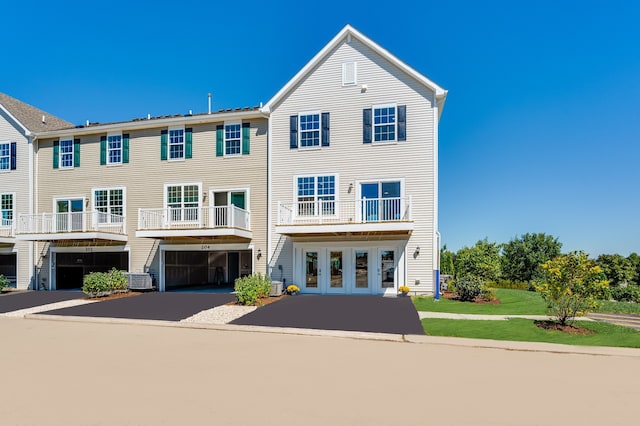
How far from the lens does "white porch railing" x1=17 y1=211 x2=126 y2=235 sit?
65.5ft

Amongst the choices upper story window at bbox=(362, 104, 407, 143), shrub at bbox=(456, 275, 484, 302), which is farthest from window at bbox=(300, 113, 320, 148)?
shrub at bbox=(456, 275, 484, 302)

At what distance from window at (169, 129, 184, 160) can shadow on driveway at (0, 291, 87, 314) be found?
823cm

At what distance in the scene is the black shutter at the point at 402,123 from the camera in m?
17.5

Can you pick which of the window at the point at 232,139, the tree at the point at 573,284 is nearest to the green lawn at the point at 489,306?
the tree at the point at 573,284

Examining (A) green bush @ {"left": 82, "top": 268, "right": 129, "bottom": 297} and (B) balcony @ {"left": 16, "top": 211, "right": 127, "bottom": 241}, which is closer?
(A) green bush @ {"left": 82, "top": 268, "right": 129, "bottom": 297}

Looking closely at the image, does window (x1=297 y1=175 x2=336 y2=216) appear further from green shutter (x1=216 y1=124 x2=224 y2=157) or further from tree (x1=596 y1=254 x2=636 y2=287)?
tree (x1=596 y1=254 x2=636 y2=287)

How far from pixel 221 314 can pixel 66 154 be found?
52.5 feet

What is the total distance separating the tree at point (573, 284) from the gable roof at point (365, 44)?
9.94 metres

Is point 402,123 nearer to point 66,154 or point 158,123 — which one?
point 158,123

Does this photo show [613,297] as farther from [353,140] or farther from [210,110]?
[210,110]

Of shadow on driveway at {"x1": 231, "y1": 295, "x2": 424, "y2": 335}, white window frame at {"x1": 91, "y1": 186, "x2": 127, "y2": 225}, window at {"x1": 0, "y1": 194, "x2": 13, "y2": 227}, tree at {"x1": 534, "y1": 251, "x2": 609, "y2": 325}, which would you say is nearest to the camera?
tree at {"x1": 534, "y1": 251, "x2": 609, "y2": 325}

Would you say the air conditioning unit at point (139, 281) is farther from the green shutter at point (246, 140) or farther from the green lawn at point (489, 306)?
the green lawn at point (489, 306)

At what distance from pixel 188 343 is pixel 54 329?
4904 millimetres

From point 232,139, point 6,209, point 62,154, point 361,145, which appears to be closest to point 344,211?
point 361,145
